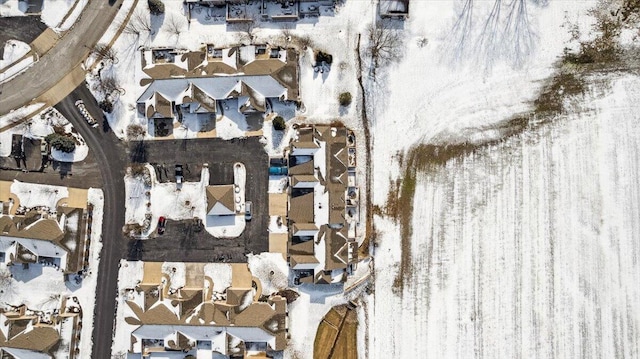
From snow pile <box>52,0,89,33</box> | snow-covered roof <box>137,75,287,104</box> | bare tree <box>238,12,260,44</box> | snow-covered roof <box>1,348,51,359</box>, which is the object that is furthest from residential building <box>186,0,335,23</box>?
snow-covered roof <box>1,348,51,359</box>

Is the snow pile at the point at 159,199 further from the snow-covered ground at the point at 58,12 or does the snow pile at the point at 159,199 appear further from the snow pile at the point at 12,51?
the snow-covered ground at the point at 58,12

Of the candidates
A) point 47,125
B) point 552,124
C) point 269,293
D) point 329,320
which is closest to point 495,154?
point 552,124

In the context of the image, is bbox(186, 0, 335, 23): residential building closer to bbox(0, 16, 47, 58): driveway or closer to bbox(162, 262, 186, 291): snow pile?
bbox(0, 16, 47, 58): driveway

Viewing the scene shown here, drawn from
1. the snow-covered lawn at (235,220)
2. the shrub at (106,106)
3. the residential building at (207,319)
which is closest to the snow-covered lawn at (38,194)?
the shrub at (106,106)

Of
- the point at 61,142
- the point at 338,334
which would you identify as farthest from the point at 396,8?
the point at 61,142

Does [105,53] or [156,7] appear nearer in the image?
[156,7]

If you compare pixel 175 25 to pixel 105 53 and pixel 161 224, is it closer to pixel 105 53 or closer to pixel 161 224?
pixel 105 53

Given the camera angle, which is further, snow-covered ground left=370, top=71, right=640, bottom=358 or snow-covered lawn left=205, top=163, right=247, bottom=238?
snow-covered lawn left=205, top=163, right=247, bottom=238

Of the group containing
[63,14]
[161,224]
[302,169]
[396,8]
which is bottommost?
[161,224]
